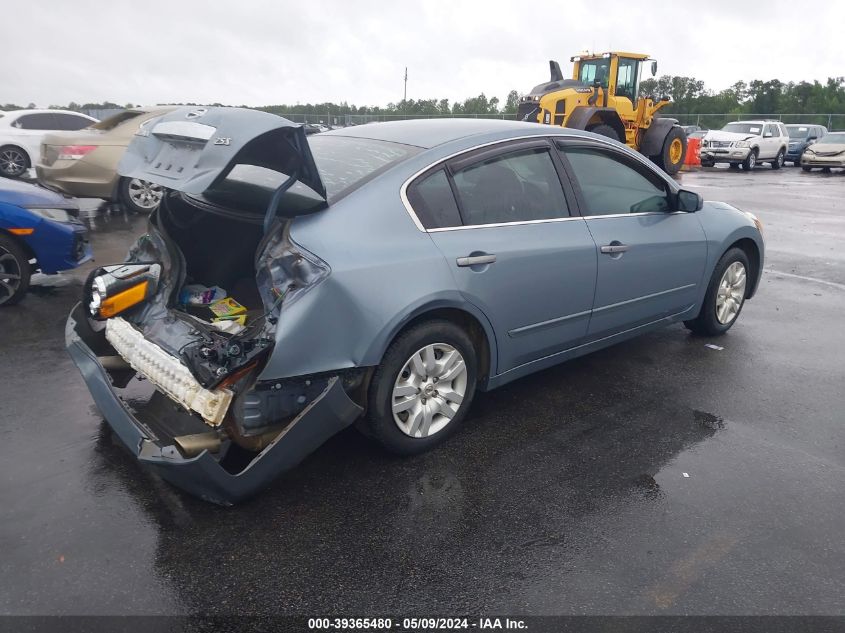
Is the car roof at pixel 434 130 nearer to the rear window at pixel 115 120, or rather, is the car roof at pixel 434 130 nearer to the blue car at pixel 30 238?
the blue car at pixel 30 238

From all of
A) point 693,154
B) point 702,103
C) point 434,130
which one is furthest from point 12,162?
point 702,103

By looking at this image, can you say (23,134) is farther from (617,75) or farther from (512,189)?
(512,189)

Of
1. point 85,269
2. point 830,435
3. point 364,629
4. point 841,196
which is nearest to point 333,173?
point 364,629

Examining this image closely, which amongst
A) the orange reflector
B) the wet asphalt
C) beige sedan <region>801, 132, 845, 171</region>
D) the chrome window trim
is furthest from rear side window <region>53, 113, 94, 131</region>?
beige sedan <region>801, 132, 845, 171</region>

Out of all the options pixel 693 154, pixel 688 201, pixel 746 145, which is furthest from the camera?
pixel 693 154

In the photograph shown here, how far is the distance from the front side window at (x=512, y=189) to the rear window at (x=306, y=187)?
0.37 meters

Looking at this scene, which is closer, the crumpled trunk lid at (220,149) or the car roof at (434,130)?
the crumpled trunk lid at (220,149)

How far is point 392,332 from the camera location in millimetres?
3074

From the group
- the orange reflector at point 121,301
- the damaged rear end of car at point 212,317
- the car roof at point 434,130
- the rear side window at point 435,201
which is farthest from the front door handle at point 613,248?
the orange reflector at point 121,301

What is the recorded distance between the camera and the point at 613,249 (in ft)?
13.4

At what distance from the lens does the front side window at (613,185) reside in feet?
13.5

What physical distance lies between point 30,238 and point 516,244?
4435mm

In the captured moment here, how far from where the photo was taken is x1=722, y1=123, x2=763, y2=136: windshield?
80.9 feet

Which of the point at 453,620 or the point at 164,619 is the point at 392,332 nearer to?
the point at 453,620
